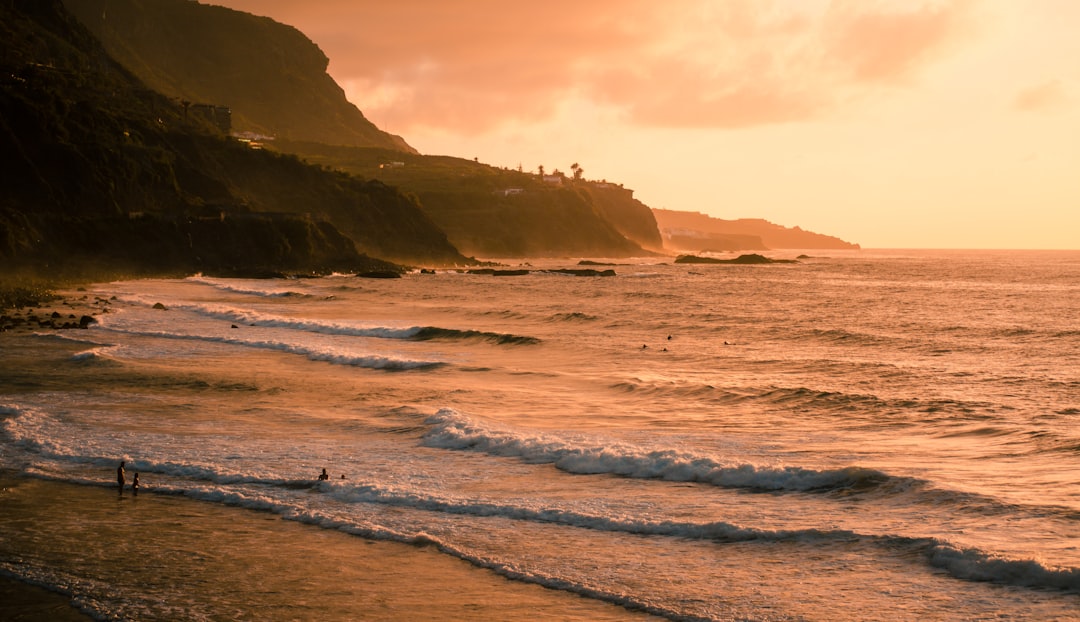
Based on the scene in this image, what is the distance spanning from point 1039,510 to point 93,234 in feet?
301

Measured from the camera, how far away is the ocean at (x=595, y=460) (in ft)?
43.2

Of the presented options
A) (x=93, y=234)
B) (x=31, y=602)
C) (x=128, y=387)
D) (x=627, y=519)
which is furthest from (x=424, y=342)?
(x=93, y=234)

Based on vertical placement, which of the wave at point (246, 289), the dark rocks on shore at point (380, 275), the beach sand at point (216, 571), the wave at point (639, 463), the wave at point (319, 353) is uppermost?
the dark rocks on shore at point (380, 275)

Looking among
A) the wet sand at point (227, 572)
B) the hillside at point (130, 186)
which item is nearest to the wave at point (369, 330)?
A: the wet sand at point (227, 572)

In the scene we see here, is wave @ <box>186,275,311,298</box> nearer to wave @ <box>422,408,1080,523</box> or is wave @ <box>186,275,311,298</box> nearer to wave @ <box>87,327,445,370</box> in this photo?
wave @ <box>87,327,445,370</box>

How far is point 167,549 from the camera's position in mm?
14438

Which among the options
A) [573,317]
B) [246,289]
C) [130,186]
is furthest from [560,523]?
[130,186]

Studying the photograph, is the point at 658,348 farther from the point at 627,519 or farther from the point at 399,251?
the point at 399,251

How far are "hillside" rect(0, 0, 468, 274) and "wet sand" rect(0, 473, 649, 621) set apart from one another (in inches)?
2693

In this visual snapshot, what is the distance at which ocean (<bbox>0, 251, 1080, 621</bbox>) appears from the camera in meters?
13.2

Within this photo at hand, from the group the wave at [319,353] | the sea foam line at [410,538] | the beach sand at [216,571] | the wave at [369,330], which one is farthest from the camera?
the wave at [369,330]

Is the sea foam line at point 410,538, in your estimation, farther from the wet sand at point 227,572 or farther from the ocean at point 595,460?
the wet sand at point 227,572

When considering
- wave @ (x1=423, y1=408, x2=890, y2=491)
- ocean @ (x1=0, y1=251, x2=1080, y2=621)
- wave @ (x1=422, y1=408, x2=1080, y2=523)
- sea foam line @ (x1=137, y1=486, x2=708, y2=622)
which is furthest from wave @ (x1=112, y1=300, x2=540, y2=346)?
sea foam line @ (x1=137, y1=486, x2=708, y2=622)

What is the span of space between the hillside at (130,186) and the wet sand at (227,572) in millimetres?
68411
